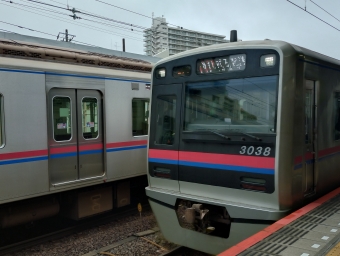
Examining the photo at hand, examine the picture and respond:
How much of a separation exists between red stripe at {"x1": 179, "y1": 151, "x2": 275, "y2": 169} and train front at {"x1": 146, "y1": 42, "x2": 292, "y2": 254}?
0.04ft

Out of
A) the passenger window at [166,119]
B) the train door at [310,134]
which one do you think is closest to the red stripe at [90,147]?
the passenger window at [166,119]

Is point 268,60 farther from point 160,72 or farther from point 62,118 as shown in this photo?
point 62,118

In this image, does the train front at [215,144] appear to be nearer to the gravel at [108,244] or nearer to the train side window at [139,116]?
the gravel at [108,244]

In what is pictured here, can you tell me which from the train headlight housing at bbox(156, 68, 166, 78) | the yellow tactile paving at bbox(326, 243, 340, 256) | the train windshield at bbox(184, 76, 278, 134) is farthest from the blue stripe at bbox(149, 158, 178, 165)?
the yellow tactile paving at bbox(326, 243, 340, 256)

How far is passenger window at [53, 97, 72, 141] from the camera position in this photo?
6.35 m

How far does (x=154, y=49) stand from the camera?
107 feet

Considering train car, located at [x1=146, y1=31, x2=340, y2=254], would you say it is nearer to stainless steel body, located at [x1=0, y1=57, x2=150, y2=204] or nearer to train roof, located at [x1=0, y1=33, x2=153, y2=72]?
stainless steel body, located at [x1=0, y1=57, x2=150, y2=204]

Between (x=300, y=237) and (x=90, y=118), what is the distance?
4.63m

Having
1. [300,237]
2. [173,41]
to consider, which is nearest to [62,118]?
[300,237]

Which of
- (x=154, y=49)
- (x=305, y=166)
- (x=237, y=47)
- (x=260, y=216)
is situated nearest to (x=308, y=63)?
(x=237, y=47)

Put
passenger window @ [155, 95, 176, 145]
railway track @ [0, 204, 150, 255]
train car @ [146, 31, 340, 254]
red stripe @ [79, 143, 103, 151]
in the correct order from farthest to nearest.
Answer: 1. red stripe @ [79, 143, 103, 151]
2. railway track @ [0, 204, 150, 255]
3. passenger window @ [155, 95, 176, 145]
4. train car @ [146, 31, 340, 254]

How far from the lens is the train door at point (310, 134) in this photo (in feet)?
15.0

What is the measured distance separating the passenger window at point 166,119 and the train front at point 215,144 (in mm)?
15

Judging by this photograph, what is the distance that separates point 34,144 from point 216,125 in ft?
10.2
